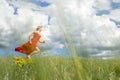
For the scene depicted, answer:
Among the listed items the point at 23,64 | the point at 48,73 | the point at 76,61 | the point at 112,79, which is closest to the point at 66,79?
the point at 48,73

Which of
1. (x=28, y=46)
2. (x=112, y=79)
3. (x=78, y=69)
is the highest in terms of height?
(x=78, y=69)

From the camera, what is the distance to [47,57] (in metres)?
1.37

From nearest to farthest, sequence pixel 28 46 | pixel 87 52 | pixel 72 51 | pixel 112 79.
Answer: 1. pixel 72 51
2. pixel 87 52
3. pixel 112 79
4. pixel 28 46

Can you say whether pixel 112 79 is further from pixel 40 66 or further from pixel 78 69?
pixel 78 69

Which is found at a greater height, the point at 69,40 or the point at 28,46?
the point at 69,40

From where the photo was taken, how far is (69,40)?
93 centimetres

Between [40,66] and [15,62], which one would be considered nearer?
[40,66]

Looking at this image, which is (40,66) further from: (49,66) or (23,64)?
(23,64)

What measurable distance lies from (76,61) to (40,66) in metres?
0.31

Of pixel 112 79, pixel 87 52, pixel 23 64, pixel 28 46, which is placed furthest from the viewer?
pixel 28 46

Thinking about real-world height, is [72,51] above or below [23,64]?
above

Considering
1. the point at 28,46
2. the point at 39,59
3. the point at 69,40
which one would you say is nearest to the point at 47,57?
the point at 39,59

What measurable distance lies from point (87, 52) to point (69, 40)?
0.47 ft

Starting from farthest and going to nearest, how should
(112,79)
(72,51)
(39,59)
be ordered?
(112,79) → (39,59) → (72,51)
